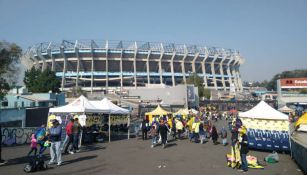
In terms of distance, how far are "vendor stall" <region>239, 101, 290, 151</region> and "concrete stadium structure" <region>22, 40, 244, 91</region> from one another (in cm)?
6704

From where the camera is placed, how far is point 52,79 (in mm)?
60125

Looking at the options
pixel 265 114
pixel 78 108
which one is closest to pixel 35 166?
pixel 78 108

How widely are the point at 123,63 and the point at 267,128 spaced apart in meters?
75.9

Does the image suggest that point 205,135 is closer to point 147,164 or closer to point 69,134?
point 147,164

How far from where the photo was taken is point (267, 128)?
1358 cm

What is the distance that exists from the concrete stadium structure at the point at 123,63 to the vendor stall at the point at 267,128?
220 feet

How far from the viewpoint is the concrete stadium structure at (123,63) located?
265 feet

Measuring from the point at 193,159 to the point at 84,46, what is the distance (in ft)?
242

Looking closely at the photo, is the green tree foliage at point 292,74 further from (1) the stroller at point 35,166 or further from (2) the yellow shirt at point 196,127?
(1) the stroller at point 35,166

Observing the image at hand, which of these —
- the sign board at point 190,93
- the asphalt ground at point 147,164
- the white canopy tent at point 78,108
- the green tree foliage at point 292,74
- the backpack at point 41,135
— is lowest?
the asphalt ground at point 147,164

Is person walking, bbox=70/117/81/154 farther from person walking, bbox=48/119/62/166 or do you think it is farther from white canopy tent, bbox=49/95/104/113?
person walking, bbox=48/119/62/166

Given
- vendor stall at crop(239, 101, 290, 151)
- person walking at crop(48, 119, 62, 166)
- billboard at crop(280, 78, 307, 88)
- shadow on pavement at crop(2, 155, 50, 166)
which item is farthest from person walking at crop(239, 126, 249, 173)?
billboard at crop(280, 78, 307, 88)

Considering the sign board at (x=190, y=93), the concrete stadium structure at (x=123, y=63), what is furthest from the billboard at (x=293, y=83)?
the concrete stadium structure at (x=123, y=63)

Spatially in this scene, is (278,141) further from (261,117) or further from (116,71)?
(116,71)
